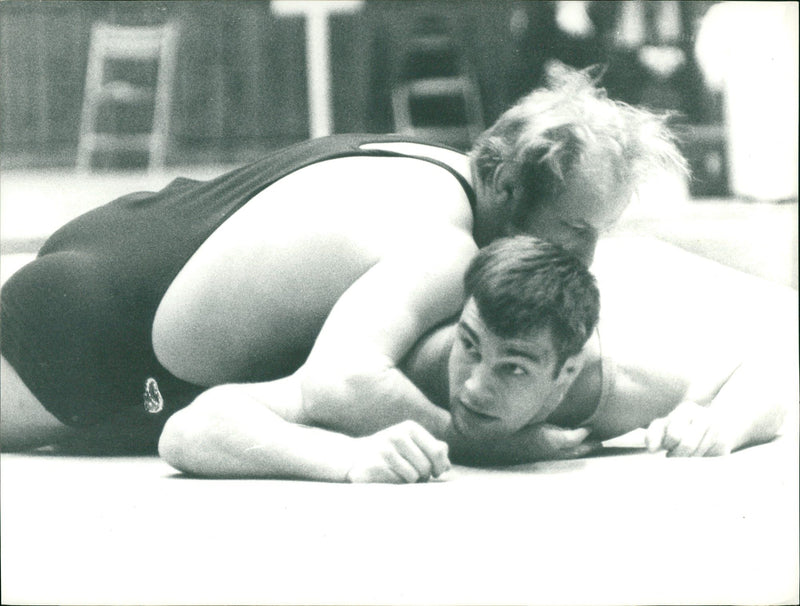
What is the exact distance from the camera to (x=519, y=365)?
24.4 inches

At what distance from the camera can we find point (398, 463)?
24.7 inches

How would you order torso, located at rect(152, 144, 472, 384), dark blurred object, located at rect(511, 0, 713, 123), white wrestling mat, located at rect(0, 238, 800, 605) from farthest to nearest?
dark blurred object, located at rect(511, 0, 713, 123), torso, located at rect(152, 144, 472, 384), white wrestling mat, located at rect(0, 238, 800, 605)

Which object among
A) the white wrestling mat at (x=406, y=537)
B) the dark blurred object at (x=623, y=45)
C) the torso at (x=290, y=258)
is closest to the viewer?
the white wrestling mat at (x=406, y=537)

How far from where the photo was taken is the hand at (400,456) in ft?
2.05

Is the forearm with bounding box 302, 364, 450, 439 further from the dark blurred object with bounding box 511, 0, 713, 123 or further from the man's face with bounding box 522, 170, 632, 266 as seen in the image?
the dark blurred object with bounding box 511, 0, 713, 123

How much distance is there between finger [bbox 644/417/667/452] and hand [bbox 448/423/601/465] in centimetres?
5

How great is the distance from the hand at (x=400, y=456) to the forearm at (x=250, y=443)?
0.01 metres

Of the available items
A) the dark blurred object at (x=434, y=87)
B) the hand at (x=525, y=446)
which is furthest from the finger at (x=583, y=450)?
the dark blurred object at (x=434, y=87)

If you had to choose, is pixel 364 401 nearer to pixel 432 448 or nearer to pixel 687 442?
pixel 432 448

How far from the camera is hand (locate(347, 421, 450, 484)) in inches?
24.6

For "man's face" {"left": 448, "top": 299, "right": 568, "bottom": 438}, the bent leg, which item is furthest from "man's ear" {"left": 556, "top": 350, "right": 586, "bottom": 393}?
the bent leg

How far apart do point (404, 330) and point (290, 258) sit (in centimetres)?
11

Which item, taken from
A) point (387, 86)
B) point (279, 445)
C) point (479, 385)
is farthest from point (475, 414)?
point (387, 86)

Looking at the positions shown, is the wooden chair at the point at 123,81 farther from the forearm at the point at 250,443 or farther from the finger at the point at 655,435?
the finger at the point at 655,435
